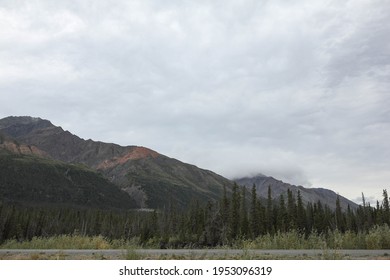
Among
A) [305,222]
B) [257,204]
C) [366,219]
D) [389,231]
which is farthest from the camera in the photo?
[366,219]

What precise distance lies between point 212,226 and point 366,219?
88.1 meters

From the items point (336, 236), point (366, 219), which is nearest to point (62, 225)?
point (366, 219)

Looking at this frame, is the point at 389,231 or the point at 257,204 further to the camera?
Result: the point at 257,204

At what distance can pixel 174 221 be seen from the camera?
147m

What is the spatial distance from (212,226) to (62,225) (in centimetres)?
8584

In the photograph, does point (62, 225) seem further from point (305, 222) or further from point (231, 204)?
point (305, 222)

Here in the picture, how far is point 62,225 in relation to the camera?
143 m
